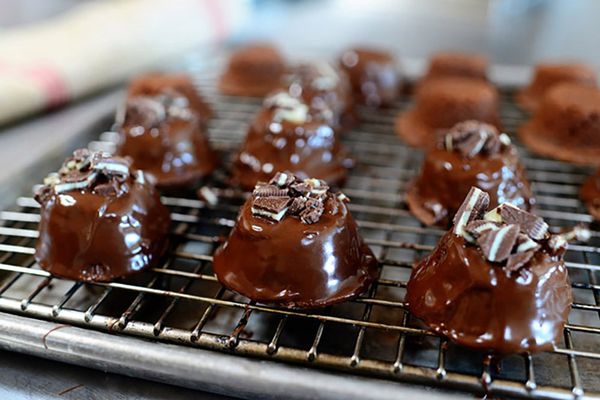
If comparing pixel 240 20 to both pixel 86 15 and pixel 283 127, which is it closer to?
pixel 86 15

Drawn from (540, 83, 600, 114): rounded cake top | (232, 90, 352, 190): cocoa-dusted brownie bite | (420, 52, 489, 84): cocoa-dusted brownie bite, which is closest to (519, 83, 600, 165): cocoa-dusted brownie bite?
(540, 83, 600, 114): rounded cake top

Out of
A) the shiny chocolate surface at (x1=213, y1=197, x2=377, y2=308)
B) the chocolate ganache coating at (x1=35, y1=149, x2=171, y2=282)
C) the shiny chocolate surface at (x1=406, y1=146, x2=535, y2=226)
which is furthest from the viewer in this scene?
the shiny chocolate surface at (x1=406, y1=146, x2=535, y2=226)

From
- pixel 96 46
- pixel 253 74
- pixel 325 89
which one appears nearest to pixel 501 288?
pixel 325 89

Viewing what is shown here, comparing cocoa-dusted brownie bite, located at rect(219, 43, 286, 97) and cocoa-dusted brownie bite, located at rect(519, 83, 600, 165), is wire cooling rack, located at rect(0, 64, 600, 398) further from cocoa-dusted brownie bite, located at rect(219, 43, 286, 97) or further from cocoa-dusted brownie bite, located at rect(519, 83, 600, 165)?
cocoa-dusted brownie bite, located at rect(219, 43, 286, 97)

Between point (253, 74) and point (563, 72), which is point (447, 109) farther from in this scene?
point (253, 74)

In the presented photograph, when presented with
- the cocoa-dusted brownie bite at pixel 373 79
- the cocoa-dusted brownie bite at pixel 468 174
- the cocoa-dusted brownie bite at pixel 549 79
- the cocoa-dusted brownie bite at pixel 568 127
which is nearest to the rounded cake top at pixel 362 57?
the cocoa-dusted brownie bite at pixel 373 79
